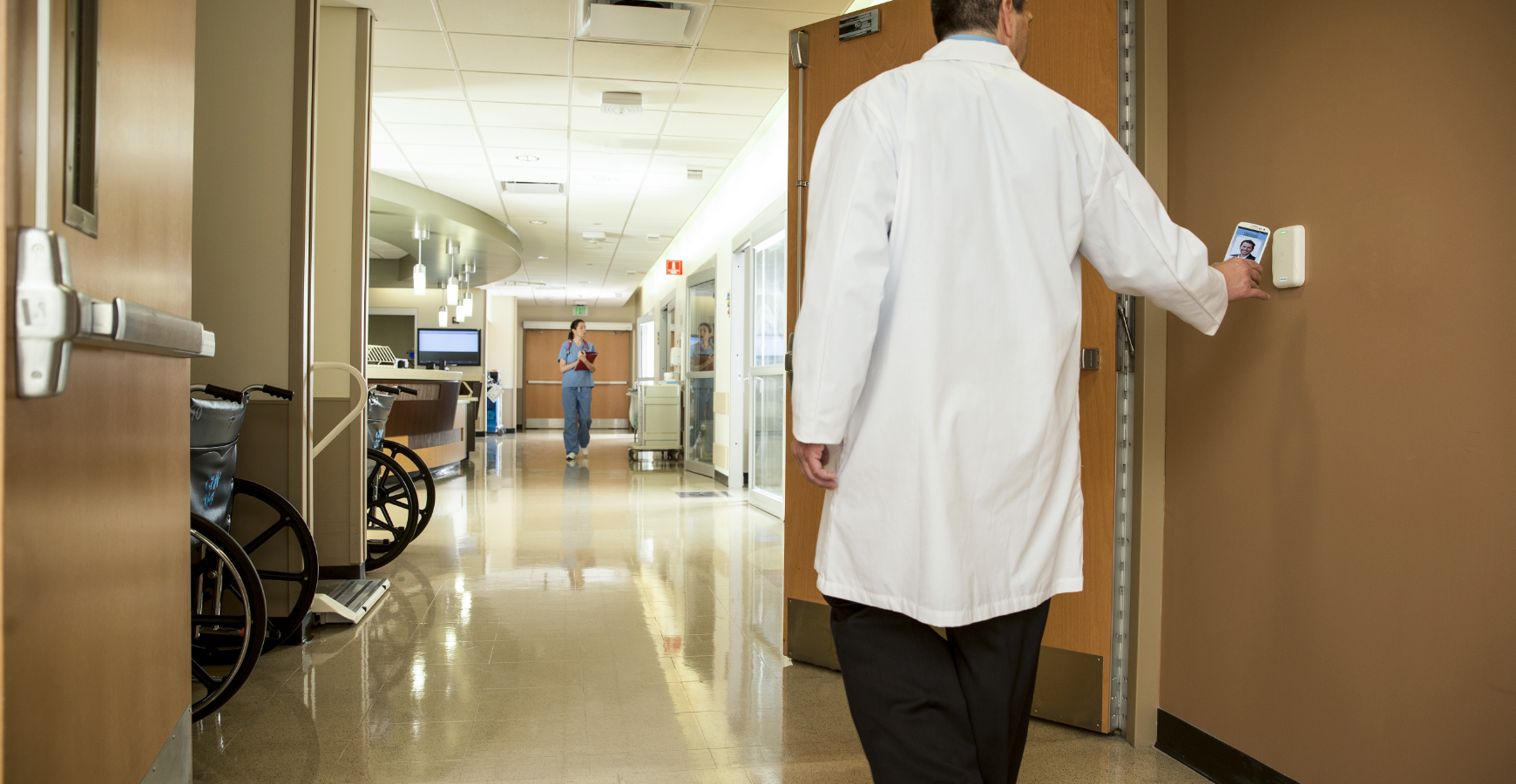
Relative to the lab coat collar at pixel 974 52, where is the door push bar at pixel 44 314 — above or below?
below

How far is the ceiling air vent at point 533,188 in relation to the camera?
843 centimetres

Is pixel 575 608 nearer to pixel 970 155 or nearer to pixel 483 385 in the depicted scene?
pixel 970 155

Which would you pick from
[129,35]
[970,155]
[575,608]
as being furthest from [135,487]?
[575,608]

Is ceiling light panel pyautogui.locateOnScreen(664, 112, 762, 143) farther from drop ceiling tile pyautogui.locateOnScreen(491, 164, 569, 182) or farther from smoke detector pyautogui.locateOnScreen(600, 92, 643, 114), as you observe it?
drop ceiling tile pyautogui.locateOnScreen(491, 164, 569, 182)

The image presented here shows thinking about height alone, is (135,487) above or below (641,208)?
below

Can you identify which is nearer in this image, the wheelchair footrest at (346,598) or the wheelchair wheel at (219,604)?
the wheelchair wheel at (219,604)

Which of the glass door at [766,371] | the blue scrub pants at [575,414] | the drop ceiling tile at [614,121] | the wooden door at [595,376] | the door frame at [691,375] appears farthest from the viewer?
the wooden door at [595,376]

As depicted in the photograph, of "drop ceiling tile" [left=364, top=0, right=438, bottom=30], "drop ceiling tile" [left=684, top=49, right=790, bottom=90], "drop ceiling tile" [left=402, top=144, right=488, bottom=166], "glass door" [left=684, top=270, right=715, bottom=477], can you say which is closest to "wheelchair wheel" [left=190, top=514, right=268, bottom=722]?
"drop ceiling tile" [left=364, top=0, right=438, bottom=30]

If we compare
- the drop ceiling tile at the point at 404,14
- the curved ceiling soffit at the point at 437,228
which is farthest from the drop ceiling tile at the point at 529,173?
the drop ceiling tile at the point at 404,14

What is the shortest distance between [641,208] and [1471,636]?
29.2 ft

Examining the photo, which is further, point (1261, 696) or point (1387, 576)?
point (1261, 696)

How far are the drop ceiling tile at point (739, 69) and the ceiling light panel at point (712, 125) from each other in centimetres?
70

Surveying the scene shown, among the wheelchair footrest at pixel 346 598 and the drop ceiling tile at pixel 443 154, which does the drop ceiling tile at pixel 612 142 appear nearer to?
the drop ceiling tile at pixel 443 154

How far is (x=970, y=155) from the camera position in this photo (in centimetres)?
130
